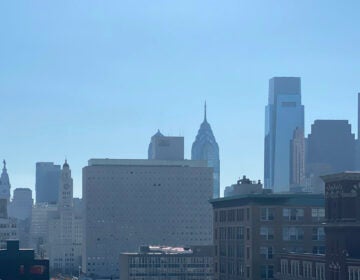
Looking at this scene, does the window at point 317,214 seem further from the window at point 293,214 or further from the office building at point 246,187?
the office building at point 246,187

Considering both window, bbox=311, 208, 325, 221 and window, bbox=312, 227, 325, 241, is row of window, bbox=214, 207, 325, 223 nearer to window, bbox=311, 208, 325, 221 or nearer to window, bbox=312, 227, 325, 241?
window, bbox=311, 208, 325, 221

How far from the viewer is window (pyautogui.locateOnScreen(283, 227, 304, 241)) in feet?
508

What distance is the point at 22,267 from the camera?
5138 inches

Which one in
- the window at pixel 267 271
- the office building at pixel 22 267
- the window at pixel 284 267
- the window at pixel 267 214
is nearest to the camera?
the office building at pixel 22 267

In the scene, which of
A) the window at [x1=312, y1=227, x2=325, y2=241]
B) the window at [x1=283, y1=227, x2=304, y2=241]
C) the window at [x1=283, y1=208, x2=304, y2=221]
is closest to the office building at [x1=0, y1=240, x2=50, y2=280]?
the window at [x1=283, y1=227, x2=304, y2=241]

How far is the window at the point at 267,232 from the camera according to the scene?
154 meters

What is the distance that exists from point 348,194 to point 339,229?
159 inches

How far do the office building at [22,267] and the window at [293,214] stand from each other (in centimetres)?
3906

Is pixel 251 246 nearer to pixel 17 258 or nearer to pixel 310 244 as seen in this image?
pixel 310 244

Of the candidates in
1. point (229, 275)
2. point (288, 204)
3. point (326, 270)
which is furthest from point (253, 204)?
point (326, 270)

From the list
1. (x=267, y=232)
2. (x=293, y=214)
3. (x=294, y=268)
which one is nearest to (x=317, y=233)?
(x=293, y=214)

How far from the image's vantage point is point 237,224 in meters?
163

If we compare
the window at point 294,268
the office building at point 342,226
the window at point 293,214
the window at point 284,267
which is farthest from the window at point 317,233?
the office building at point 342,226

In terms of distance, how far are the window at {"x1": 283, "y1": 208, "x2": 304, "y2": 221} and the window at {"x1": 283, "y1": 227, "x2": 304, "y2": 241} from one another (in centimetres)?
138
